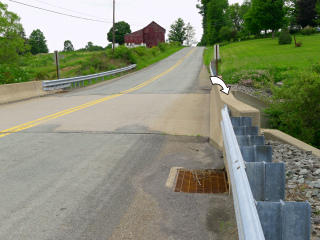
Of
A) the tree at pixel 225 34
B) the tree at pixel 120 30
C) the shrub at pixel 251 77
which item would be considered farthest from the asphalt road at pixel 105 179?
the tree at pixel 120 30

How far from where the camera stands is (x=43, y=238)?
4086 millimetres

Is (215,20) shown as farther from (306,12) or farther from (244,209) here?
(244,209)

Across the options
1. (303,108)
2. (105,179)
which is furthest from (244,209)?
(303,108)

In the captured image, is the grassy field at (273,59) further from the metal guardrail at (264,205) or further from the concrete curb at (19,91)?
the metal guardrail at (264,205)

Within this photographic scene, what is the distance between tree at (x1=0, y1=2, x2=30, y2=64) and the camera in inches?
2169

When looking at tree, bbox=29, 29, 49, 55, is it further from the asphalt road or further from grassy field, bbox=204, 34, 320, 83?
the asphalt road

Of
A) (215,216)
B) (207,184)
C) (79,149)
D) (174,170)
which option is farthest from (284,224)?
(79,149)

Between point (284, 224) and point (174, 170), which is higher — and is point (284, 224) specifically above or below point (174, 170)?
above

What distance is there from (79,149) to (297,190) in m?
4.72

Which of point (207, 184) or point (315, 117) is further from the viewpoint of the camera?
point (315, 117)

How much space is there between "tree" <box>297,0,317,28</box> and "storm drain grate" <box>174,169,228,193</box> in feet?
259

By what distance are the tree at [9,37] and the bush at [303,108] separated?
50.7 meters

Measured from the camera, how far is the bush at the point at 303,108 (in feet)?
38.6

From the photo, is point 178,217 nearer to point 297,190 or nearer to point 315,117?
point 297,190
